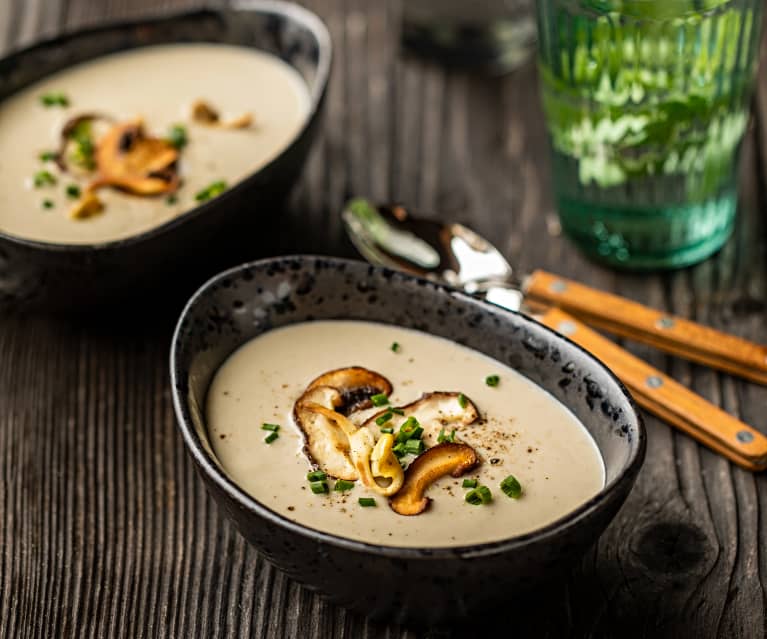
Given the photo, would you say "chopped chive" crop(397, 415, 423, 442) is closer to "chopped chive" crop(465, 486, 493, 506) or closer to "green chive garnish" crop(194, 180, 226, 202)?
"chopped chive" crop(465, 486, 493, 506)

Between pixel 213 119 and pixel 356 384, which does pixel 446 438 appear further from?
pixel 213 119

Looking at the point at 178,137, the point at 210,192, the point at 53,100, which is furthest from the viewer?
the point at 53,100

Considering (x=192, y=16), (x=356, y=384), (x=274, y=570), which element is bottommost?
(x=274, y=570)

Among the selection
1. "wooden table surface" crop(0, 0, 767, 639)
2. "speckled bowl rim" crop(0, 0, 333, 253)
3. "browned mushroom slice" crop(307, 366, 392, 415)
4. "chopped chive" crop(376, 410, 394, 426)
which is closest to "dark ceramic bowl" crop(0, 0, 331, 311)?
"speckled bowl rim" crop(0, 0, 333, 253)

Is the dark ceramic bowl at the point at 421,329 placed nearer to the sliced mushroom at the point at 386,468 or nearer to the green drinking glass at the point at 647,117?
the sliced mushroom at the point at 386,468

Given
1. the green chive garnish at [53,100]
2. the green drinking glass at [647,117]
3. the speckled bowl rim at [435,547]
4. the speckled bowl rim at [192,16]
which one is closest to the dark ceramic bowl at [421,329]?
the speckled bowl rim at [435,547]

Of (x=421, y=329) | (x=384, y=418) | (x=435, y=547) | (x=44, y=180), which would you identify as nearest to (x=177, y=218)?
(x=44, y=180)
